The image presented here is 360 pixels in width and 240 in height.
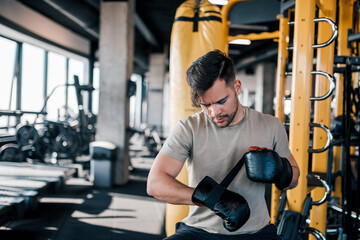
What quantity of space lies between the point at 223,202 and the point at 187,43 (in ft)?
4.83

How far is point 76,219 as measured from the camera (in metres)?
3.45

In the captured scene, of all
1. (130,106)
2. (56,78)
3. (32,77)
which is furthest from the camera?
(56,78)

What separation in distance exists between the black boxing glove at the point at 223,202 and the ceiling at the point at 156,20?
291cm

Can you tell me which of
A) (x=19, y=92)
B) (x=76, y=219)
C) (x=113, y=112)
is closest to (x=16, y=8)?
(x=19, y=92)

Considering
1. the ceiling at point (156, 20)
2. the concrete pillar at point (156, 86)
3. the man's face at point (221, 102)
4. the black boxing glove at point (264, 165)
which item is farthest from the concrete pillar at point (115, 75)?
the concrete pillar at point (156, 86)

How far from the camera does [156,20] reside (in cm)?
866

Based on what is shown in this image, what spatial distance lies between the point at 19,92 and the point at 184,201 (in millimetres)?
7070

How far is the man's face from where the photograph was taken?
133 centimetres

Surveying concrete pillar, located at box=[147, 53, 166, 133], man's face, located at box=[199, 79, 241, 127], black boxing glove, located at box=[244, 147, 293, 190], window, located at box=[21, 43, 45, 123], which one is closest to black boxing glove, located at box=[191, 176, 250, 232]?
black boxing glove, located at box=[244, 147, 293, 190]

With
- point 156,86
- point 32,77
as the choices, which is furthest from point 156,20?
point 32,77

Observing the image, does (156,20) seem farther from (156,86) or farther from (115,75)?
(115,75)

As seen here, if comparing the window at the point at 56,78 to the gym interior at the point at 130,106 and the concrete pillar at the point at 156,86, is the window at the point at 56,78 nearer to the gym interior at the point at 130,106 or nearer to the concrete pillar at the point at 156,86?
the gym interior at the point at 130,106

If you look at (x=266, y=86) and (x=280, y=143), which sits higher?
(x=266, y=86)

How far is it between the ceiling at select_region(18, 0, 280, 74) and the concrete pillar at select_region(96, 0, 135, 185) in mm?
937
